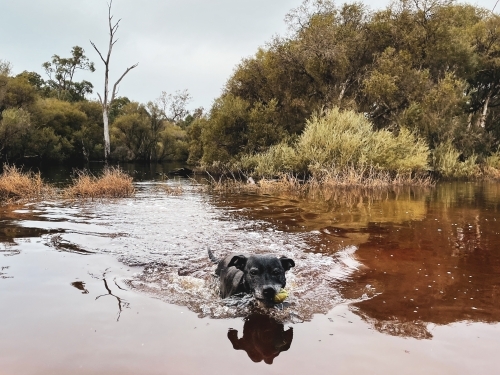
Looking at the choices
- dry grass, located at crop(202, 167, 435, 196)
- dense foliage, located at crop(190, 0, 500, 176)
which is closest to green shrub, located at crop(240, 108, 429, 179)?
dry grass, located at crop(202, 167, 435, 196)

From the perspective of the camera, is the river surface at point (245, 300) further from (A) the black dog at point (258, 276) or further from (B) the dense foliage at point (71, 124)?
(B) the dense foliage at point (71, 124)

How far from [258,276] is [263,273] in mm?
71

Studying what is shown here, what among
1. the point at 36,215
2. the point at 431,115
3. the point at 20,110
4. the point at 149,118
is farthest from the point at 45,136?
the point at 431,115

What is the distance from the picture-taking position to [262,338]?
12.2 feet

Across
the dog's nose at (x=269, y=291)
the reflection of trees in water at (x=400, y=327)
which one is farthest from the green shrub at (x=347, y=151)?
the dog's nose at (x=269, y=291)

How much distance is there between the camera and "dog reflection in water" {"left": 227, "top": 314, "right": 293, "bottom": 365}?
3.42 meters

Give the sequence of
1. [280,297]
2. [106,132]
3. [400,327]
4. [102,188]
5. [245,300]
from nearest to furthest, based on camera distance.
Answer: [400,327]
[280,297]
[245,300]
[102,188]
[106,132]

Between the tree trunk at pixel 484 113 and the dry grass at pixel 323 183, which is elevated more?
the tree trunk at pixel 484 113

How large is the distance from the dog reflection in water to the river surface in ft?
0.06

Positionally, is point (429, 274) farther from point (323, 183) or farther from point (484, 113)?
point (484, 113)

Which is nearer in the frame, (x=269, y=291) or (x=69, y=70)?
(x=269, y=291)

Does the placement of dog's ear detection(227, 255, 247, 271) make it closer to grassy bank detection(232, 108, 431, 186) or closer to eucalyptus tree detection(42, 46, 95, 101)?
grassy bank detection(232, 108, 431, 186)

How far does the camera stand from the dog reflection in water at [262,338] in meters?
3.42

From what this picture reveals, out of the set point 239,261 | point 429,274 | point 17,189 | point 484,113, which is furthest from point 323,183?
point 484,113
